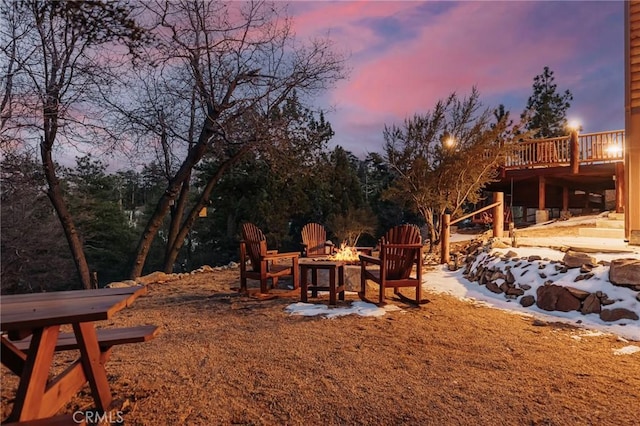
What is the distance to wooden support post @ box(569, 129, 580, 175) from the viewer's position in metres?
11.4

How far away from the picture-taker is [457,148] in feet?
29.2

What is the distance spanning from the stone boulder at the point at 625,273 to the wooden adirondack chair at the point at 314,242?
3.82m

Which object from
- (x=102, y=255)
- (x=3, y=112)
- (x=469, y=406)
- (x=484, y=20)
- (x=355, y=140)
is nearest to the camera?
(x=469, y=406)

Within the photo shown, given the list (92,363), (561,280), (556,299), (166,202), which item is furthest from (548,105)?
(92,363)

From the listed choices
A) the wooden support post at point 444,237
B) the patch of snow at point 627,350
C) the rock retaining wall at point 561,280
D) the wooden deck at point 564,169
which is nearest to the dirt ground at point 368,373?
the patch of snow at point 627,350

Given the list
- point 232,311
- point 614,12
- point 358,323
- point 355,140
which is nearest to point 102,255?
point 355,140

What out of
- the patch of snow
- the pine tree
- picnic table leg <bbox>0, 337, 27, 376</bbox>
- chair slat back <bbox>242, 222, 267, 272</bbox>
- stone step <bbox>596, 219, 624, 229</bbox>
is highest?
the pine tree

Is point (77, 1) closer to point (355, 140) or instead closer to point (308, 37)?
point (308, 37)

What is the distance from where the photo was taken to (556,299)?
428 cm

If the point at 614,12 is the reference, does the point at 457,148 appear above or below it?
below

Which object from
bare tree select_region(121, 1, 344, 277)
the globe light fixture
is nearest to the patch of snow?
bare tree select_region(121, 1, 344, 277)

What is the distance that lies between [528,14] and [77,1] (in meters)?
6.83

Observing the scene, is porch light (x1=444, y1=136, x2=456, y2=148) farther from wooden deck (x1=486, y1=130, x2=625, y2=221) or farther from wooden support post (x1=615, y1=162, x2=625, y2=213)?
wooden support post (x1=615, y1=162, x2=625, y2=213)

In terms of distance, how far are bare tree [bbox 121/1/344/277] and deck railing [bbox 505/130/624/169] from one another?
6.41 m
